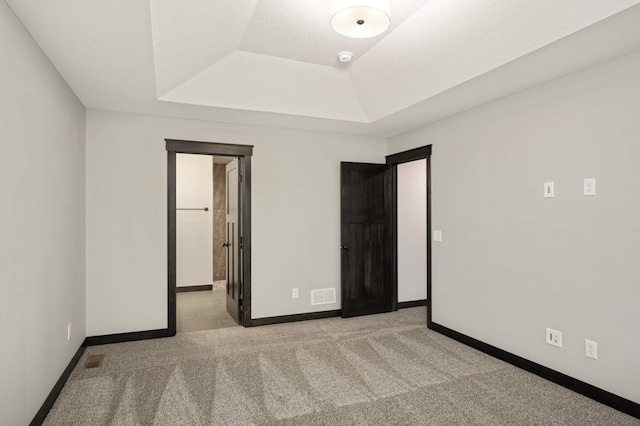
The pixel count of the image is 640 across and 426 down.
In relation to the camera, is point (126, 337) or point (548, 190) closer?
point (548, 190)

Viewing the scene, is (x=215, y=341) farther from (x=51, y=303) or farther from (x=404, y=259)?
(x=404, y=259)

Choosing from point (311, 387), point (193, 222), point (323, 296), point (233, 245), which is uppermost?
point (193, 222)

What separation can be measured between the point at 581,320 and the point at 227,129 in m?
3.85

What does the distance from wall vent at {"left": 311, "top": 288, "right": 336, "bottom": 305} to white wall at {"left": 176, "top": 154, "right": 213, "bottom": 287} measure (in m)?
2.79

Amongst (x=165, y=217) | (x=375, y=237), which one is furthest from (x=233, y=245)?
(x=375, y=237)

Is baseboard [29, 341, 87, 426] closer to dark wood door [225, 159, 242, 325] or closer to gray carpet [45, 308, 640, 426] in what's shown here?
gray carpet [45, 308, 640, 426]

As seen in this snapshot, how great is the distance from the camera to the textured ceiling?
2.19 metres

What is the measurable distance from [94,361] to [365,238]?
324cm

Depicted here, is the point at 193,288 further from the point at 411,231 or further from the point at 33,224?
the point at 33,224

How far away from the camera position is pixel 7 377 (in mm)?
1917

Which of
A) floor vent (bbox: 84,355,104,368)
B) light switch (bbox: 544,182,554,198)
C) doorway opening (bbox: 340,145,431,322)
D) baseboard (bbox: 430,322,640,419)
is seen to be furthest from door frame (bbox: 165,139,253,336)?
light switch (bbox: 544,182,554,198)

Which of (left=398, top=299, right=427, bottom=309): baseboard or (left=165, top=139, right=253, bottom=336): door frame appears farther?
(left=398, top=299, right=427, bottom=309): baseboard

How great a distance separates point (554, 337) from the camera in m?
2.98

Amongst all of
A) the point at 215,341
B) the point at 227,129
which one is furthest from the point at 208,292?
the point at 227,129
